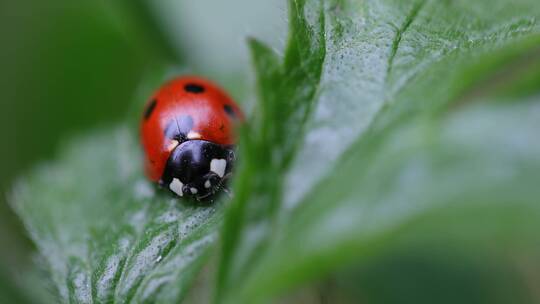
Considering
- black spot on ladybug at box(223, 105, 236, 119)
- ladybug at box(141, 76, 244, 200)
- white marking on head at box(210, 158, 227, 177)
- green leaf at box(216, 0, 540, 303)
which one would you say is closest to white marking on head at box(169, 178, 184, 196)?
ladybug at box(141, 76, 244, 200)

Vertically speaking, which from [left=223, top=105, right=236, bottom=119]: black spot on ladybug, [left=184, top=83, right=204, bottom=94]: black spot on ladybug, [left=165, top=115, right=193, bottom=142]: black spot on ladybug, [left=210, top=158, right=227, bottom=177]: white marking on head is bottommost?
[left=210, top=158, right=227, bottom=177]: white marking on head

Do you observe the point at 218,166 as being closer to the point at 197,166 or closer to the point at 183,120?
the point at 197,166

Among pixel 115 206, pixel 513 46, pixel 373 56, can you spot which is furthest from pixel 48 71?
pixel 513 46

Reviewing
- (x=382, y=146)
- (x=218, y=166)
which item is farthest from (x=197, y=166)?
(x=382, y=146)

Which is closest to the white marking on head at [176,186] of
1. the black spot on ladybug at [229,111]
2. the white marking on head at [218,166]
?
the white marking on head at [218,166]

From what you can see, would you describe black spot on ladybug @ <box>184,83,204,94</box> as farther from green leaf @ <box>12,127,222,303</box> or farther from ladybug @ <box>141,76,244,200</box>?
green leaf @ <box>12,127,222,303</box>

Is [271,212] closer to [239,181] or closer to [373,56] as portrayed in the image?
[239,181]
